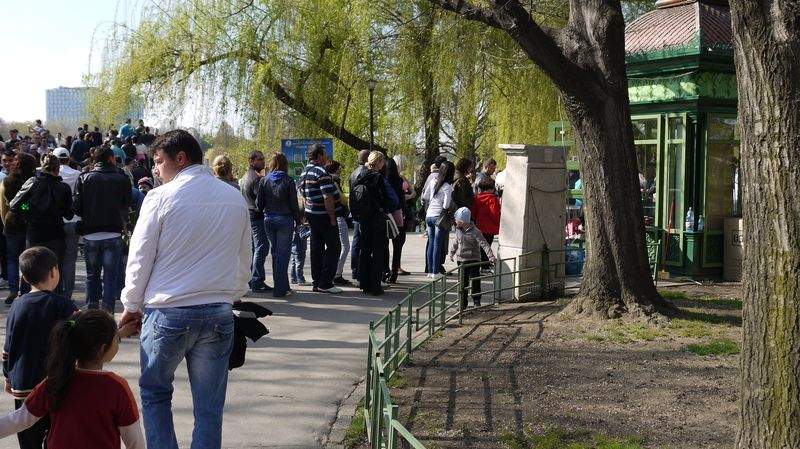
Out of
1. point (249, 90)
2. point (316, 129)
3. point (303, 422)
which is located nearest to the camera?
point (303, 422)

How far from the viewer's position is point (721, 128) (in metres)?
13.7

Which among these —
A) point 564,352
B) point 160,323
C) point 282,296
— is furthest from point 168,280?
point 282,296

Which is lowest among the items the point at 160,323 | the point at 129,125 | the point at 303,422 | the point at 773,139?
the point at 303,422

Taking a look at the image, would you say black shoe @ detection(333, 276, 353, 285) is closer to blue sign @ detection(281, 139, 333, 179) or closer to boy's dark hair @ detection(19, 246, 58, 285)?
boy's dark hair @ detection(19, 246, 58, 285)

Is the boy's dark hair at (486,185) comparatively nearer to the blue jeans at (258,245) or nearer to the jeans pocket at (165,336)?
the blue jeans at (258,245)

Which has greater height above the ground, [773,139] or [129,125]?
[129,125]

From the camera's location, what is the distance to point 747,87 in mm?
4914

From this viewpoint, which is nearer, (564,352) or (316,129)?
(564,352)

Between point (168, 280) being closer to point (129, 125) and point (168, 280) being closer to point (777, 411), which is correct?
point (777, 411)

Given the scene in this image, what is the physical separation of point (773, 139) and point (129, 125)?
24043 millimetres

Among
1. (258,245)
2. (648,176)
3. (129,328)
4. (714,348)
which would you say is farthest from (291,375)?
(648,176)

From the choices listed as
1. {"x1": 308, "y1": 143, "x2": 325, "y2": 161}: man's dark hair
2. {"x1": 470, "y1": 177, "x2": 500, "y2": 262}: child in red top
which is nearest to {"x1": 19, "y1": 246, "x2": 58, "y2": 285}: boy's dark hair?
{"x1": 308, "y1": 143, "x2": 325, "y2": 161}: man's dark hair

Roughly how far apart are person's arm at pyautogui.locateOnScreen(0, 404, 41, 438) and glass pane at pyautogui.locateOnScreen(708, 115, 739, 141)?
11.4 metres

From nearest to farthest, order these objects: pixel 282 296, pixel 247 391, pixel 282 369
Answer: pixel 247 391 < pixel 282 369 < pixel 282 296
